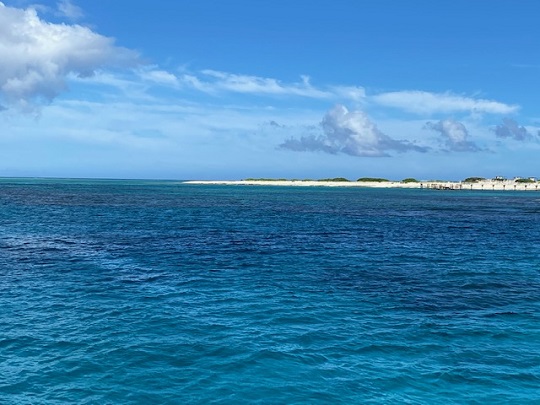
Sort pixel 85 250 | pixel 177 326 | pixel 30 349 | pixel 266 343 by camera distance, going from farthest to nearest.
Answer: pixel 85 250
pixel 177 326
pixel 266 343
pixel 30 349

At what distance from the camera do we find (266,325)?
19.3 metres

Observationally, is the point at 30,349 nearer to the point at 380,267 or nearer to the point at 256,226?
the point at 380,267

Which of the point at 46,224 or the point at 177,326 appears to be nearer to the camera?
the point at 177,326

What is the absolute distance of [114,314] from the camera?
20328 mm

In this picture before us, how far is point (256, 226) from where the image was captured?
2277 inches

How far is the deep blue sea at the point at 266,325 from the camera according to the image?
13.9 metres

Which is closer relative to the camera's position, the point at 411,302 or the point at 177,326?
the point at 177,326

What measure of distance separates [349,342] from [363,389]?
3666 mm

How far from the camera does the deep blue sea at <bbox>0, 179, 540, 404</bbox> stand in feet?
45.6

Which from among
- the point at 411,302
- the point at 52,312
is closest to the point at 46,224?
the point at 52,312

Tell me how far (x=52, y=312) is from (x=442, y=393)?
15985 mm

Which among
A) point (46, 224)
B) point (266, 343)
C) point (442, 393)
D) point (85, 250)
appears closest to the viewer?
point (442, 393)

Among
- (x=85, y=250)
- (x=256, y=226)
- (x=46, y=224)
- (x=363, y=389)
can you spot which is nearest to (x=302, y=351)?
(x=363, y=389)

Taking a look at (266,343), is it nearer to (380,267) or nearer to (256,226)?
(380,267)
